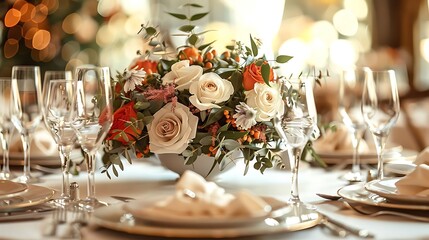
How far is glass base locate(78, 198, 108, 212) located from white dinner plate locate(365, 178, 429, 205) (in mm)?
547

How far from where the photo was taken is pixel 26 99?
1.93 m

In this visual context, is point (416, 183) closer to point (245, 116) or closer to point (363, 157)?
point (245, 116)

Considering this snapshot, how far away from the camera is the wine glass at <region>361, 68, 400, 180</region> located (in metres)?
1.78

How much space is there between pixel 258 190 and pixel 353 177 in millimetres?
304

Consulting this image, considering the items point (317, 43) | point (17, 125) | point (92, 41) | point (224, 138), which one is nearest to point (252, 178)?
point (224, 138)

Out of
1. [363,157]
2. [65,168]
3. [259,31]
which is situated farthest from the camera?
[259,31]

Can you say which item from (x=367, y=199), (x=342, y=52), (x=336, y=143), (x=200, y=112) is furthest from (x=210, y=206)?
(x=342, y=52)

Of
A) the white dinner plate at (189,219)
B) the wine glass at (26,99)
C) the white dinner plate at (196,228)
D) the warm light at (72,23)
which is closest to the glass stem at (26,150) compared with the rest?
the wine glass at (26,99)

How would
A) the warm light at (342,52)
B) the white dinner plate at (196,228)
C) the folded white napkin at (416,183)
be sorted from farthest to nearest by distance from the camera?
the warm light at (342,52)
the folded white napkin at (416,183)
the white dinner plate at (196,228)

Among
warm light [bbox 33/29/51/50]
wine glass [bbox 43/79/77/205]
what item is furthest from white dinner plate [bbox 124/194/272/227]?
warm light [bbox 33/29/51/50]

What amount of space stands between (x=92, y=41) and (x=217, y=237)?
547cm

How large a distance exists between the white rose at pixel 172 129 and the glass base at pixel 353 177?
49 cm

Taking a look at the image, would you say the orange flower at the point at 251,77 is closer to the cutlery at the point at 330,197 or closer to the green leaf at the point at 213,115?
the green leaf at the point at 213,115

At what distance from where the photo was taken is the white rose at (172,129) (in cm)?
174
